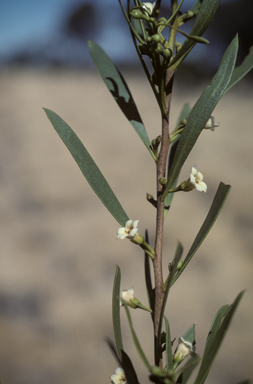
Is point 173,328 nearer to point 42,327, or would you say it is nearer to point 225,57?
point 42,327

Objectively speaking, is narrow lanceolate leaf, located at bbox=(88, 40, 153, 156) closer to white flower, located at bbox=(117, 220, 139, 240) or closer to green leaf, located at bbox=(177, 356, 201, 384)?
white flower, located at bbox=(117, 220, 139, 240)

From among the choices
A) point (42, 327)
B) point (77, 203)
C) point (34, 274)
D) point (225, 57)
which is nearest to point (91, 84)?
point (77, 203)

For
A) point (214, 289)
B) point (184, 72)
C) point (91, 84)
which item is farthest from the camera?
point (91, 84)

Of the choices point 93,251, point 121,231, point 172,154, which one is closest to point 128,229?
point 121,231

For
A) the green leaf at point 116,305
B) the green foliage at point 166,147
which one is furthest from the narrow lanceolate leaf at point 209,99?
the green leaf at point 116,305

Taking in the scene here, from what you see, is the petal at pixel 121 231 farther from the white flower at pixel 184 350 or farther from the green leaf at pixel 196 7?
the green leaf at pixel 196 7

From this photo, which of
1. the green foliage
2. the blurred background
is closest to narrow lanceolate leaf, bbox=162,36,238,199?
the green foliage

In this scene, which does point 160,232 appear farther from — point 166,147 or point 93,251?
point 93,251
